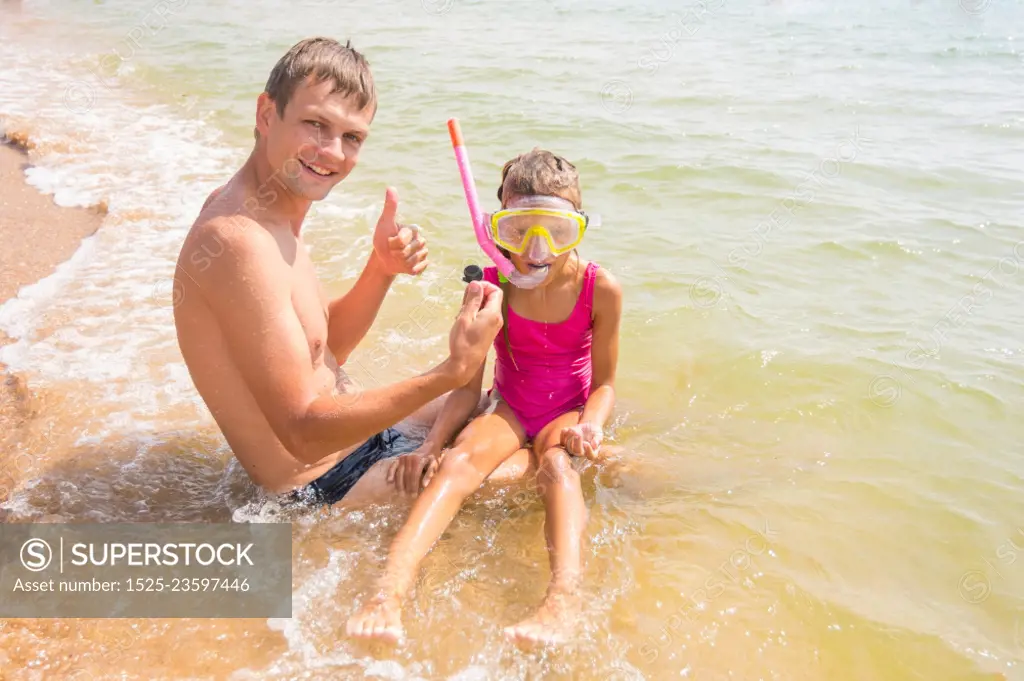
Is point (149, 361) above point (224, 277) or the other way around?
the other way around

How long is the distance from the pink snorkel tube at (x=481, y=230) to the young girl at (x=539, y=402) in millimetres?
43

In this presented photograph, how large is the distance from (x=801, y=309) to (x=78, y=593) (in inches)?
160

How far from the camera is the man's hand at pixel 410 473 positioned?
300 cm

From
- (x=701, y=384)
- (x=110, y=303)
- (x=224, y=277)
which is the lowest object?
(x=701, y=384)

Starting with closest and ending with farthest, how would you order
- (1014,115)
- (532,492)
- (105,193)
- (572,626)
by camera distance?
1. (572,626)
2. (532,492)
3. (105,193)
4. (1014,115)

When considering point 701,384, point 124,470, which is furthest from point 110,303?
point 701,384

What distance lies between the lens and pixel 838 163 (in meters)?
7.27

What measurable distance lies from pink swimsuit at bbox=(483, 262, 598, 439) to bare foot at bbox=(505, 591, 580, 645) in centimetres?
97

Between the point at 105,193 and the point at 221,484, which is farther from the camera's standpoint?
the point at 105,193

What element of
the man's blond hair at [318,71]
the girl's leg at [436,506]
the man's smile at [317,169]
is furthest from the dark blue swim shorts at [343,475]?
the man's blond hair at [318,71]

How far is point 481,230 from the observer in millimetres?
3115

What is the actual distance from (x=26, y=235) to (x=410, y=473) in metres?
4.17

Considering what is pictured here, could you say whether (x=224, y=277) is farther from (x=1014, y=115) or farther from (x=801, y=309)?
(x=1014, y=115)

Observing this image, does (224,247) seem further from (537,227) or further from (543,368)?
(543,368)
